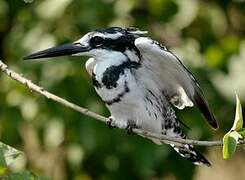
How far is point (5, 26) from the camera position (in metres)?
3.40

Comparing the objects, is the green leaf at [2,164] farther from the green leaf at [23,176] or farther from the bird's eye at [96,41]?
the bird's eye at [96,41]

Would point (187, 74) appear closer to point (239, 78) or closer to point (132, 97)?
point (132, 97)

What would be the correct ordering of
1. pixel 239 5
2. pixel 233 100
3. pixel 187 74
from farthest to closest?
pixel 239 5 < pixel 233 100 < pixel 187 74

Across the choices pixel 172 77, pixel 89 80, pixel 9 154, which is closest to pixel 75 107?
pixel 9 154

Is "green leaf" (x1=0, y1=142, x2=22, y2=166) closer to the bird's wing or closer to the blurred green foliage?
the bird's wing

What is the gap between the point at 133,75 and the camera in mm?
2193

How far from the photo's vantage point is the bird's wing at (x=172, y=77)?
2084mm

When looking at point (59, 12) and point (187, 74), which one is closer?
point (187, 74)

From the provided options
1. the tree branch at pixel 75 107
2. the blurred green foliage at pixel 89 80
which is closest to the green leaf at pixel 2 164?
the tree branch at pixel 75 107

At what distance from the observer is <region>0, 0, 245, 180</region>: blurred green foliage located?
9.22ft

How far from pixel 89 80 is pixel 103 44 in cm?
69

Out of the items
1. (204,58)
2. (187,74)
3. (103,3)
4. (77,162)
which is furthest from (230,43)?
(187,74)

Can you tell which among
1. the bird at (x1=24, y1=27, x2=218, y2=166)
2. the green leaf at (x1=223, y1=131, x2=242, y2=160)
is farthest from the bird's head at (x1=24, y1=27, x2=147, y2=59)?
the green leaf at (x1=223, y1=131, x2=242, y2=160)

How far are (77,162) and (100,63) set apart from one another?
0.92 metres
